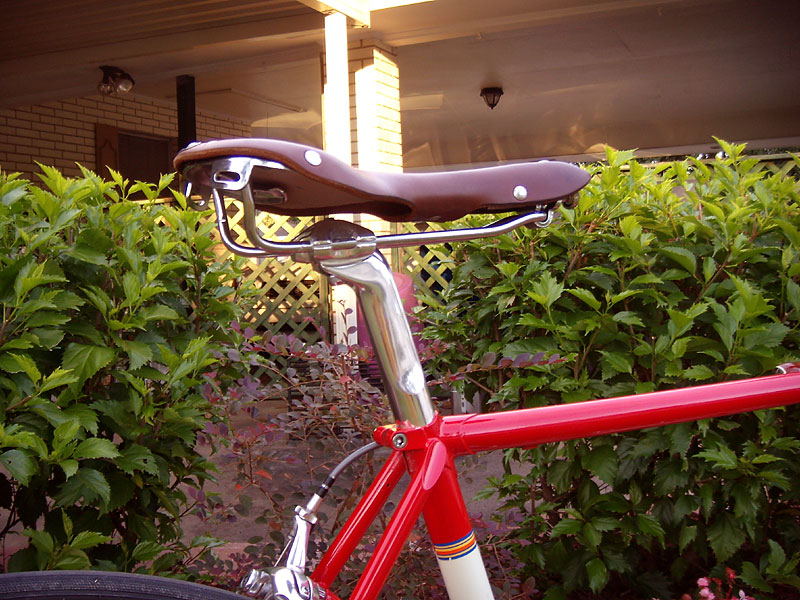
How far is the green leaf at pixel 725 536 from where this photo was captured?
209cm

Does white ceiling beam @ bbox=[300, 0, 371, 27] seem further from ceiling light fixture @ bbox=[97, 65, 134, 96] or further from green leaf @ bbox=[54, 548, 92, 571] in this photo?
green leaf @ bbox=[54, 548, 92, 571]

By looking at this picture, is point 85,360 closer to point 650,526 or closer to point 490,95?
point 650,526

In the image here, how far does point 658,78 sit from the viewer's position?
11555mm

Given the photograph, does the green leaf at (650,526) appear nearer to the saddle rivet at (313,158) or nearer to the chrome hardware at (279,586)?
the chrome hardware at (279,586)

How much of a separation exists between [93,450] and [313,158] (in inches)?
33.7

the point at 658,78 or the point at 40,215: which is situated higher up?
the point at 658,78

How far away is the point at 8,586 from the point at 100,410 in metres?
0.84

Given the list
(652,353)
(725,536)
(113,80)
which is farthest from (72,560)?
(113,80)

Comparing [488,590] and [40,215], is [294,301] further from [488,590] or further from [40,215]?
[488,590]

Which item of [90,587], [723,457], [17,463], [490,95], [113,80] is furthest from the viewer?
[490,95]

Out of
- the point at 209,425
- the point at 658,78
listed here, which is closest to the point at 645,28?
the point at 658,78

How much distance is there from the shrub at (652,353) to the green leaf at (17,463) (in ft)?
3.93

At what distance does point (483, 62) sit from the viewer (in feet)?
33.8

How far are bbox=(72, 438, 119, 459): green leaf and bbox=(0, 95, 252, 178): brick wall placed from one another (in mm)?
9733
